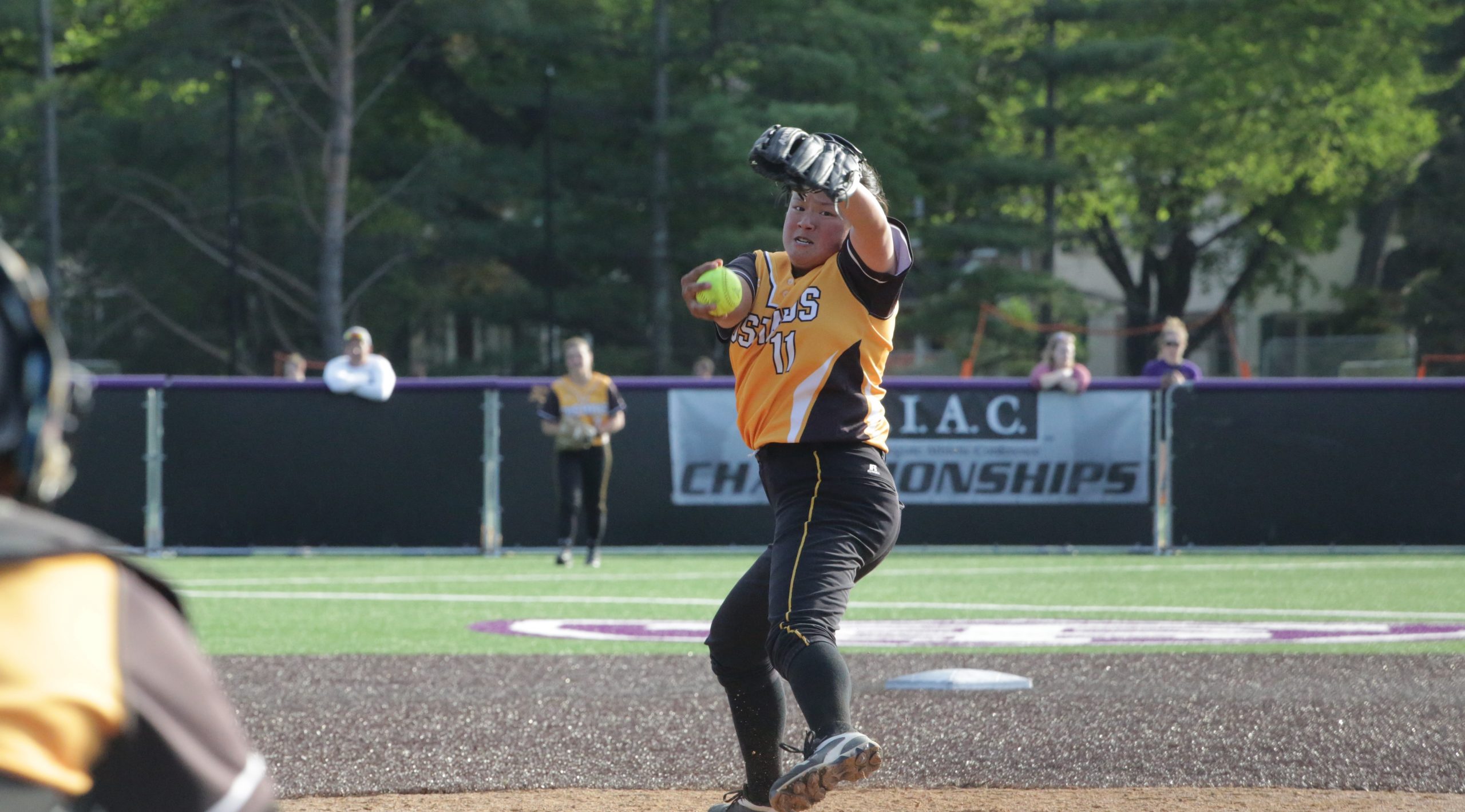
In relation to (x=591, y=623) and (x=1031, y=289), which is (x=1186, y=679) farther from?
(x=1031, y=289)

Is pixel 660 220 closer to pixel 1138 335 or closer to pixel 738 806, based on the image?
pixel 1138 335

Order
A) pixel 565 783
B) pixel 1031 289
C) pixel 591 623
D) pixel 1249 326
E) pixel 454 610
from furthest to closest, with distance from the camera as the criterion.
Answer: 1. pixel 1249 326
2. pixel 1031 289
3. pixel 454 610
4. pixel 591 623
5. pixel 565 783

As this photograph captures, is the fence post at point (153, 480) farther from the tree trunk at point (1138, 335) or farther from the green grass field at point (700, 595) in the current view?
the tree trunk at point (1138, 335)

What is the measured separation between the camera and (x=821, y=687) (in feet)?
14.6

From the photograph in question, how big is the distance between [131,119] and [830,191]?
35.3 metres

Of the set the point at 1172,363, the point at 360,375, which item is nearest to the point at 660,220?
the point at 360,375

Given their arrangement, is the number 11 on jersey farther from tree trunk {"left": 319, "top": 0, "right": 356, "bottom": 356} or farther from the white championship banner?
tree trunk {"left": 319, "top": 0, "right": 356, "bottom": 356}

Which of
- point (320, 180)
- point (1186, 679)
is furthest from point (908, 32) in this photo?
point (1186, 679)

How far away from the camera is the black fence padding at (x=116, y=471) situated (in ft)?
51.5

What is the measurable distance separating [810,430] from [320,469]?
39.1ft

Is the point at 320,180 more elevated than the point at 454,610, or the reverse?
the point at 320,180

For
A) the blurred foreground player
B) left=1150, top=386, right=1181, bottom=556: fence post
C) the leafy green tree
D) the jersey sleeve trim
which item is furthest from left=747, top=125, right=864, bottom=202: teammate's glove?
the leafy green tree

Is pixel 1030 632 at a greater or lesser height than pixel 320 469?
lesser

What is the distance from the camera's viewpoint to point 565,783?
6.08 metres
